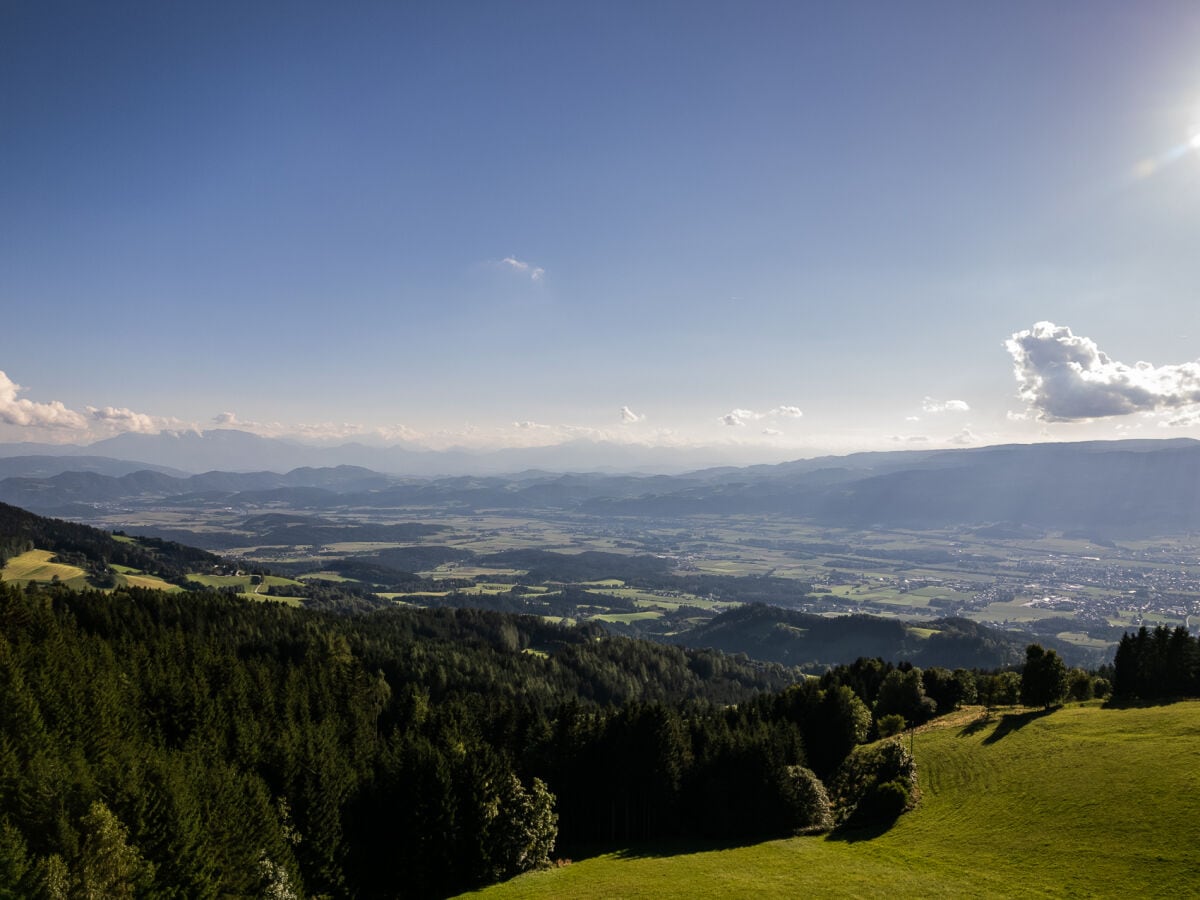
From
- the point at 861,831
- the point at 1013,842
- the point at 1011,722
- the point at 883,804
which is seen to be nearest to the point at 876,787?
the point at 883,804

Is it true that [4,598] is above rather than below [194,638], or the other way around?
above

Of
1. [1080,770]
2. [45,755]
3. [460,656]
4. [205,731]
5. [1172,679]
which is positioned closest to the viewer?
[45,755]

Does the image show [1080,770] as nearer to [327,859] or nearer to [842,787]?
[842,787]

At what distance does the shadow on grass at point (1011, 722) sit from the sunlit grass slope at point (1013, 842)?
3140mm

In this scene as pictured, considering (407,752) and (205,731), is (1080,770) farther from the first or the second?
(205,731)

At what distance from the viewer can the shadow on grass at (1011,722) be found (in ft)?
238

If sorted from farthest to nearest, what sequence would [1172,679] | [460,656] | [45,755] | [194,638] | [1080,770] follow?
[460,656] < [194,638] < [1172,679] < [1080,770] < [45,755]

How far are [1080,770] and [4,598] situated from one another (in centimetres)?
11361

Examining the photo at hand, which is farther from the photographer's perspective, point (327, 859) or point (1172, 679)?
point (1172, 679)

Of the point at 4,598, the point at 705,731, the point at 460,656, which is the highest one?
the point at 4,598

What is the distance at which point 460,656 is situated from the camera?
14812cm

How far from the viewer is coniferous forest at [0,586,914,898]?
39000 mm

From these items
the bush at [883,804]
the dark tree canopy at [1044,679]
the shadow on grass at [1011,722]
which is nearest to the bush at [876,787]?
the bush at [883,804]

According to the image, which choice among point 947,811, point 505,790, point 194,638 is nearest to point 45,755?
point 505,790
